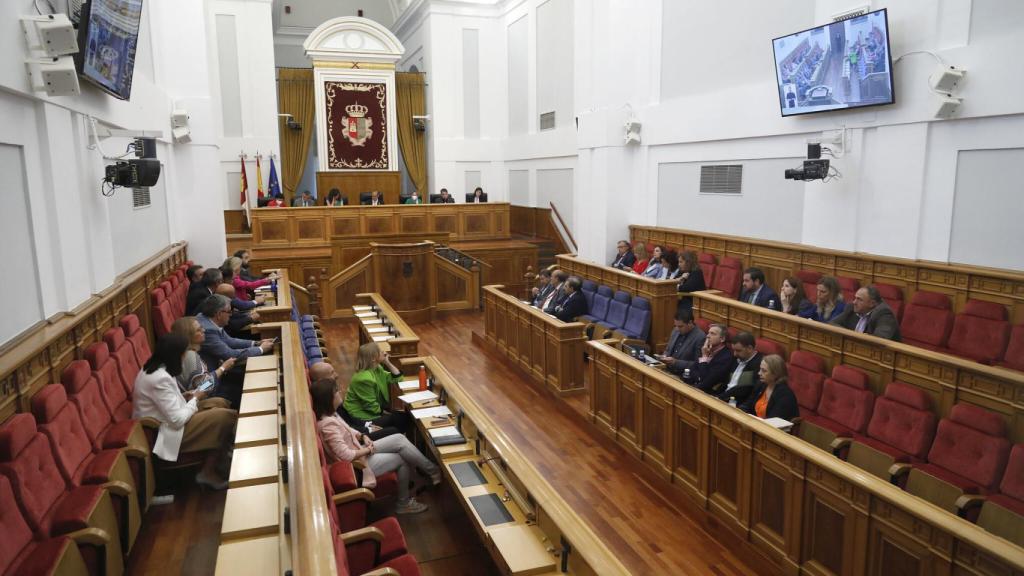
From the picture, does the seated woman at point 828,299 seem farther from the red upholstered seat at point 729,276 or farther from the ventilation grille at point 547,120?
the ventilation grille at point 547,120

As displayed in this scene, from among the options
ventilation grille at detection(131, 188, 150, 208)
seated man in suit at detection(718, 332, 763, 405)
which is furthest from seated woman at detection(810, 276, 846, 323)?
ventilation grille at detection(131, 188, 150, 208)

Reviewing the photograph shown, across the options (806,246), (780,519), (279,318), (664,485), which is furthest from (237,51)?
(780,519)

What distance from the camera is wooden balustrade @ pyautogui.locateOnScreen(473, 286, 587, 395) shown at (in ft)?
20.4

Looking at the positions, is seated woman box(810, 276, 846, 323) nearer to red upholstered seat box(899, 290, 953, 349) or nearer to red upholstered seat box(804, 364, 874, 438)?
red upholstered seat box(899, 290, 953, 349)

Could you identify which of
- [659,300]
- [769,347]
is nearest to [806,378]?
[769,347]

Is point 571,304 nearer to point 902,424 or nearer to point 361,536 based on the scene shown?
point 902,424

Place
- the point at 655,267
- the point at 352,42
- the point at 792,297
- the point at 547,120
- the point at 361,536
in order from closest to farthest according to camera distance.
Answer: the point at 361,536 → the point at 792,297 → the point at 655,267 → the point at 547,120 → the point at 352,42

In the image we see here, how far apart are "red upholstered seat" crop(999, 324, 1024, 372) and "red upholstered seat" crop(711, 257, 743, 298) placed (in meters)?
3.07

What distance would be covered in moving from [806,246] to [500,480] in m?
4.93

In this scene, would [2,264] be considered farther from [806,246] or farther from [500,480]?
[806,246]

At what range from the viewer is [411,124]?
49.5 feet

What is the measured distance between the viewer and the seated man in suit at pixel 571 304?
7.32 m

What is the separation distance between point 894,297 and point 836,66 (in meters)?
2.23

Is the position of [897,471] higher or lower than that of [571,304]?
lower
